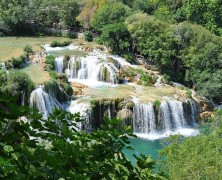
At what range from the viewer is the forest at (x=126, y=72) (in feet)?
9.77

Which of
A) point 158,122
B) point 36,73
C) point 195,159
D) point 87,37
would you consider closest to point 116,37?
point 87,37

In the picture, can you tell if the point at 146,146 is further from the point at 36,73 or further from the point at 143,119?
the point at 36,73

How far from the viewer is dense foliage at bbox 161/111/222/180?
14.6m

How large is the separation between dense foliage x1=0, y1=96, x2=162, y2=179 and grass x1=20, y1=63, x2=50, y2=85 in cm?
2329

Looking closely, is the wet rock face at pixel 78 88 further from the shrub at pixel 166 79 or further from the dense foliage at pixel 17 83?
the shrub at pixel 166 79

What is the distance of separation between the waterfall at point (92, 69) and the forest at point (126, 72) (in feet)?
5.13

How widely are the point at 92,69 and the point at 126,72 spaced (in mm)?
2952

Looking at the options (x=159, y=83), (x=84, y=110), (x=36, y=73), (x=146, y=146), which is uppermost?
(x=36, y=73)

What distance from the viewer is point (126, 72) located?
3303 centimetres

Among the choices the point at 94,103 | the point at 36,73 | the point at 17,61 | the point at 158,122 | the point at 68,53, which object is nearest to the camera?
the point at 94,103

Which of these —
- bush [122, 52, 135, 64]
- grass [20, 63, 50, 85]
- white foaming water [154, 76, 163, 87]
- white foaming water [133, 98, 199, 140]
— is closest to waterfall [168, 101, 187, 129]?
white foaming water [133, 98, 199, 140]

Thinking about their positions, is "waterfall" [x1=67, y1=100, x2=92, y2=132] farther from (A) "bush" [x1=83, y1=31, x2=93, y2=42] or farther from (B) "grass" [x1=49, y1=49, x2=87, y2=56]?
(A) "bush" [x1=83, y1=31, x2=93, y2=42]

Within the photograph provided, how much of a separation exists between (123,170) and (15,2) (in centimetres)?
4591

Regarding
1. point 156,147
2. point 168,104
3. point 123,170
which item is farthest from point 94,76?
point 123,170
